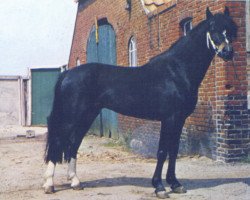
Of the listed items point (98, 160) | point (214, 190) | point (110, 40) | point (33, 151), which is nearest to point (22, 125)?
point (110, 40)

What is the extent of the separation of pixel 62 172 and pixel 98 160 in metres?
1.60

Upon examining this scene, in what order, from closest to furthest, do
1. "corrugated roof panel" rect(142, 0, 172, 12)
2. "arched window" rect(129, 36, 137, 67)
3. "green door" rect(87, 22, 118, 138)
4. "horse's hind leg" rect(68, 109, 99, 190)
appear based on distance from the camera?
"horse's hind leg" rect(68, 109, 99, 190) < "corrugated roof panel" rect(142, 0, 172, 12) < "arched window" rect(129, 36, 137, 67) < "green door" rect(87, 22, 118, 138)

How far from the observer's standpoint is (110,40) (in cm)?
1472

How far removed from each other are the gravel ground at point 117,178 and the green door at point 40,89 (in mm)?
11293

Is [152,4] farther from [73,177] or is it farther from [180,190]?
[180,190]

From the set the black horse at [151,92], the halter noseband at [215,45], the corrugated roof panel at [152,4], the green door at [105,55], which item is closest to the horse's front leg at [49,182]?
the black horse at [151,92]

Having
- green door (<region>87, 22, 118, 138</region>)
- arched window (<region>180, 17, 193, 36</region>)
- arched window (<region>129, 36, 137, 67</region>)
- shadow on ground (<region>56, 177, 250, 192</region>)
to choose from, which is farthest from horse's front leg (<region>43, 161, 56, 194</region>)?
green door (<region>87, 22, 118, 138</region>)

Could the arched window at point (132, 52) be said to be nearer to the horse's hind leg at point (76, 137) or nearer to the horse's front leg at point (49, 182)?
the horse's hind leg at point (76, 137)

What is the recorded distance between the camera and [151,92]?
614 cm

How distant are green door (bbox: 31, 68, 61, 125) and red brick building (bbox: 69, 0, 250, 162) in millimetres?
9749

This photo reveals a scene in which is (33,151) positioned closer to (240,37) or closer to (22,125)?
(240,37)

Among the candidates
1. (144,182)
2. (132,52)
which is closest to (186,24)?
(132,52)

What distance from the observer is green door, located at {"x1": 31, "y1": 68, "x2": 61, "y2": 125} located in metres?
22.0

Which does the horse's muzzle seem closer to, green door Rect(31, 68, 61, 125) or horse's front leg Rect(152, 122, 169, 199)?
horse's front leg Rect(152, 122, 169, 199)
